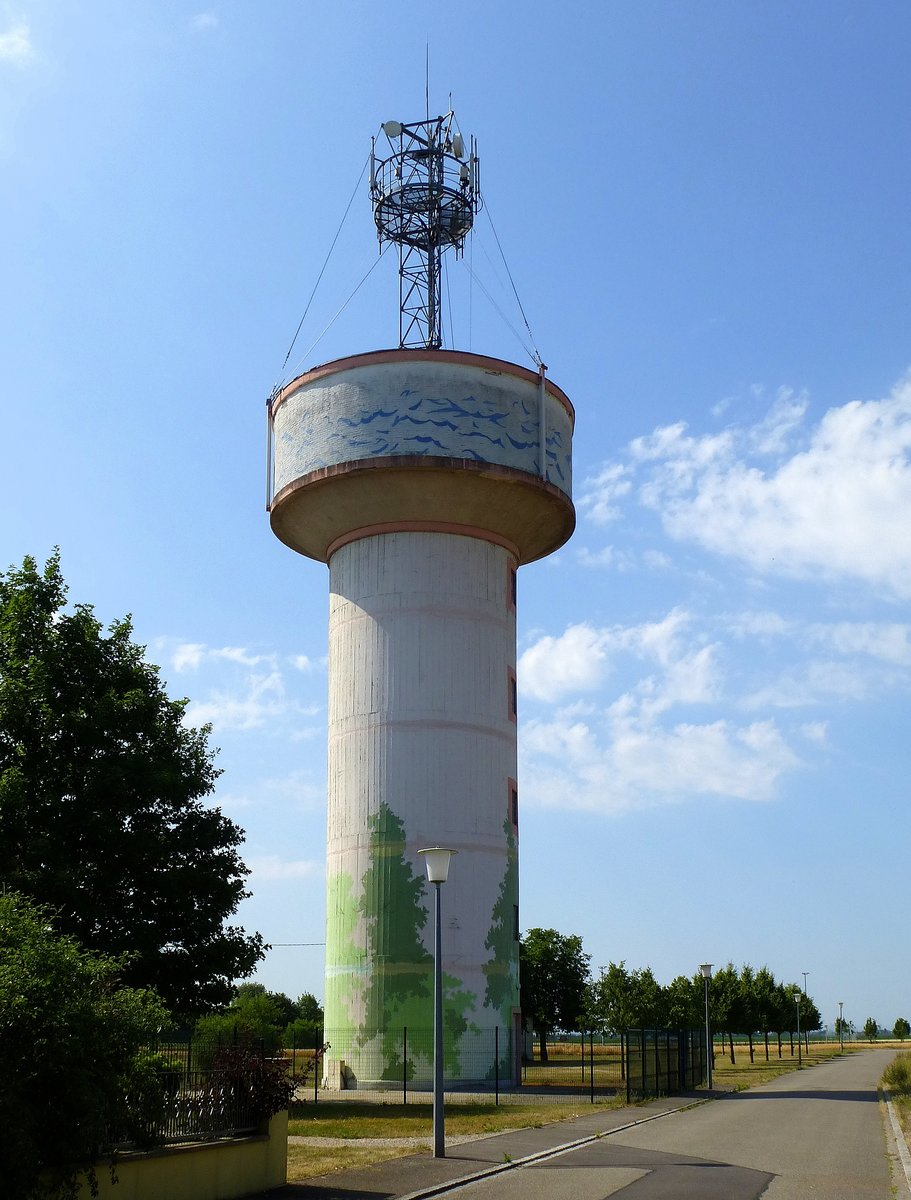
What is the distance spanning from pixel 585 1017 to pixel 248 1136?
4505cm

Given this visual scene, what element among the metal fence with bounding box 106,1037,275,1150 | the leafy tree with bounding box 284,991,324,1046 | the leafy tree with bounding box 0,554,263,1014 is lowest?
the leafy tree with bounding box 284,991,324,1046

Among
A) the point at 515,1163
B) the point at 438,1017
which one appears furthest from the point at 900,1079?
the point at 438,1017

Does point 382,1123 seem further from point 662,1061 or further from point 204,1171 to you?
point 662,1061

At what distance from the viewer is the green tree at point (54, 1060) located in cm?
1093

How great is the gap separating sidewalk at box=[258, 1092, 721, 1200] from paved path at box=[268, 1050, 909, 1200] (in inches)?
0.7

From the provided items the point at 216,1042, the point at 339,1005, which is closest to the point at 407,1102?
the point at 339,1005

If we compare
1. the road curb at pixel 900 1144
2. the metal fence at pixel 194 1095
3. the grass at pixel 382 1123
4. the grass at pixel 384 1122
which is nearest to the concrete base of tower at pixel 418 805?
the grass at pixel 384 1122

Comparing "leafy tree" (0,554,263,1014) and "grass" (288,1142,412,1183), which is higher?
"leafy tree" (0,554,263,1014)

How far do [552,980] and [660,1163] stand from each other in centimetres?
5883

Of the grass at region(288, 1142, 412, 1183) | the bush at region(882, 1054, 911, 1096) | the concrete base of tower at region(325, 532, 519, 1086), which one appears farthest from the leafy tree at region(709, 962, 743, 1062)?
the grass at region(288, 1142, 412, 1183)

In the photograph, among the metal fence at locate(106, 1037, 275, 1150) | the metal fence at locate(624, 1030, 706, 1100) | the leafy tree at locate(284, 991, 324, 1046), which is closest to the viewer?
the metal fence at locate(106, 1037, 275, 1150)

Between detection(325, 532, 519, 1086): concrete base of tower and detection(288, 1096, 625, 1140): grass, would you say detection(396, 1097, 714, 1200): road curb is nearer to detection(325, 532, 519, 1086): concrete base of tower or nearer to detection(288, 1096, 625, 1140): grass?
detection(288, 1096, 625, 1140): grass

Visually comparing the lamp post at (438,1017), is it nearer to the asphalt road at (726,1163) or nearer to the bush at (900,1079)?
the asphalt road at (726,1163)

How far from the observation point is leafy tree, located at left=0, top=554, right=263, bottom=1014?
2559 cm
